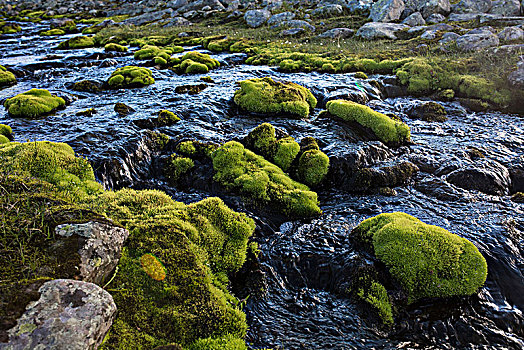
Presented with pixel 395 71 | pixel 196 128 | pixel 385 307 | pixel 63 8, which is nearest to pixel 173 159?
pixel 196 128

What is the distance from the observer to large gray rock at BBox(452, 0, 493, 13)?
46.0 m

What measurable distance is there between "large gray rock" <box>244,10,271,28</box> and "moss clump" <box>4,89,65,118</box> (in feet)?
150

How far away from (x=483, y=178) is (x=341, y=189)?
5.84 m

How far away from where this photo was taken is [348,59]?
3009 cm

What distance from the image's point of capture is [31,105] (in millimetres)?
16672

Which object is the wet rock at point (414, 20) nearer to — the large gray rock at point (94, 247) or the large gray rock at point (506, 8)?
the large gray rock at point (506, 8)

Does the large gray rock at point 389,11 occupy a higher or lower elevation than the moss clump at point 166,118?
higher

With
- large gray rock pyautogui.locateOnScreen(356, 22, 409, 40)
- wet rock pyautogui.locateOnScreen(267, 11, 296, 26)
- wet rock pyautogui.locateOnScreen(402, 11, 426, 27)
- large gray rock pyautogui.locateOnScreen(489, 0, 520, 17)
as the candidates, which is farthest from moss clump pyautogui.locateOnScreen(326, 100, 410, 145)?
wet rock pyautogui.locateOnScreen(267, 11, 296, 26)

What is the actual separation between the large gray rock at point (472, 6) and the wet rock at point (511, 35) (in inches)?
779

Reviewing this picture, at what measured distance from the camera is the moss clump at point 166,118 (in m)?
16.1

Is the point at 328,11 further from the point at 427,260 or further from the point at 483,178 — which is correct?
the point at 427,260

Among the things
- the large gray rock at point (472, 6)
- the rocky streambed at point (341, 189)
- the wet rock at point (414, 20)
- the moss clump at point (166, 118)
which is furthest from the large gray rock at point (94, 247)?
the large gray rock at point (472, 6)

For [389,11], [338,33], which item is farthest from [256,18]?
[389,11]

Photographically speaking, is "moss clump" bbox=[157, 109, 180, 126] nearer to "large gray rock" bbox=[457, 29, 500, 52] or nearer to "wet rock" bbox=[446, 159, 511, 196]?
"wet rock" bbox=[446, 159, 511, 196]
